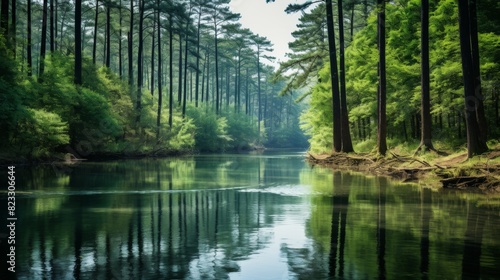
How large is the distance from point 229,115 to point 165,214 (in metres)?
68.9

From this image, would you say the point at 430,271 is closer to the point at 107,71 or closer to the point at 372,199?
the point at 372,199

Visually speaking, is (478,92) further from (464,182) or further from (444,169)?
(464,182)

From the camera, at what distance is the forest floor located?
1681cm

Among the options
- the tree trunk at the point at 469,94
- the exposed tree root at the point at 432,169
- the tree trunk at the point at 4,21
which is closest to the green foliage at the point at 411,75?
the tree trunk at the point at 469,94

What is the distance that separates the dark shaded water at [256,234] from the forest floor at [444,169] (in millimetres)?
1390

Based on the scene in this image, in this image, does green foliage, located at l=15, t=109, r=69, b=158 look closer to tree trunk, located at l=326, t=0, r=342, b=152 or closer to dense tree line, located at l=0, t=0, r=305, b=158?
dense tree line, located at l=0, t=0, r=305, b=158

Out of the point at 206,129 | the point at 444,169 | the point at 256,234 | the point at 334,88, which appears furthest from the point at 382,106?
the point at 206,129

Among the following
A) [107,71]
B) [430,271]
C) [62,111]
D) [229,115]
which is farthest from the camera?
[229,115]

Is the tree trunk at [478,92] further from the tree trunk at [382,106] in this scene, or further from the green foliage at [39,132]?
the green foliage at [39,132]

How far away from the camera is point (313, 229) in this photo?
10438 millimetres

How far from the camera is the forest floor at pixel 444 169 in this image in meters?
16.8

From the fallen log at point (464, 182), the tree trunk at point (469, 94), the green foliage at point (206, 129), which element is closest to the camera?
the fallen log at point (464, 182)

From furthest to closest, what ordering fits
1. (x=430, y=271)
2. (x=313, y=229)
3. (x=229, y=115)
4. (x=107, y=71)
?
1. (x=229, y=115)
2. (x=107, y=71)
3. (x=313, y=229)
4. (x=430, y=271)

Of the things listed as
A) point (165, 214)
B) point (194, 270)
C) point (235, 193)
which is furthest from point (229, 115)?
point (194, 270)
